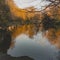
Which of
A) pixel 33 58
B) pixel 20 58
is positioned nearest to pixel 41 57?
pixel 33 58

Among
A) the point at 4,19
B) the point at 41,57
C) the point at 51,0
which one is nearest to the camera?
the point at 51,0

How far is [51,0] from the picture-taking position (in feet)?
10.1

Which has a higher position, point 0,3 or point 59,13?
point 59,13

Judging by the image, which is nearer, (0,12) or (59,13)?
(59,13)

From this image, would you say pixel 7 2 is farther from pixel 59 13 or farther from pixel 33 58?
pixel 59 13

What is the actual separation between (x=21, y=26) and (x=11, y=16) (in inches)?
241

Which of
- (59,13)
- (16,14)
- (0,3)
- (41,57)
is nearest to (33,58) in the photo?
(41,57)

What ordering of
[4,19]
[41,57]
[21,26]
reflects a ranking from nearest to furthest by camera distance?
[41,57] < [4,19] < [21,26]

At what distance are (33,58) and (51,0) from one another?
441 inches

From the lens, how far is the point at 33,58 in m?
14.0

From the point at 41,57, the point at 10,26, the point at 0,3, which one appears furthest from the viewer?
the point at 10,26

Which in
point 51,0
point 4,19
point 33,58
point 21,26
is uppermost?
point 51,0

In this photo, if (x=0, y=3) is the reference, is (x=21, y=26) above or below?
below

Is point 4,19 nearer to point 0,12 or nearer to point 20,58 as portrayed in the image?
point 0,12
